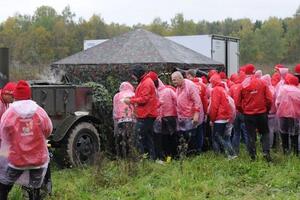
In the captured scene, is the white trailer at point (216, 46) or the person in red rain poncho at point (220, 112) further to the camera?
the white trailer at point (216, 46)

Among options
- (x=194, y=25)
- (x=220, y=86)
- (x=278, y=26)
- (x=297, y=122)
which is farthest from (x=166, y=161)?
(x=194, y=25)

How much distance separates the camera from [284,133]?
1011 centimetres

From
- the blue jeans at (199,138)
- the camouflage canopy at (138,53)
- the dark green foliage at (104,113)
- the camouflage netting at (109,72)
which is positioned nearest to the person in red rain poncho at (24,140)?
the dark green foliage at (104,113)

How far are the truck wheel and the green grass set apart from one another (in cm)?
29

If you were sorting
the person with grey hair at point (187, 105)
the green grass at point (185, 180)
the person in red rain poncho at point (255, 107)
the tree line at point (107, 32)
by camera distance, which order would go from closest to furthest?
1. the green grass at point (185, 180)
2. the person in red rain poncho at point (255, 107)
3. the person with grey hair at point (187, 105)
4. the tree line at point (107, 32)

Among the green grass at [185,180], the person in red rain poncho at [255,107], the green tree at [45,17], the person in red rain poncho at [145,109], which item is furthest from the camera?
the green tree at [45,17]

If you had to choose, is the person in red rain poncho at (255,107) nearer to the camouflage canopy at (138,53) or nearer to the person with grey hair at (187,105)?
the person with grey hair at (187,105)

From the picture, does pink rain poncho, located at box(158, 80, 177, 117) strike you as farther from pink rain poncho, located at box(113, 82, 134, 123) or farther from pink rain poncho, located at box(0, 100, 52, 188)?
pink rain poncho, located at box(0, 100, 52, 188)

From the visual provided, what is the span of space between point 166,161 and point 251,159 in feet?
Result: 4.83

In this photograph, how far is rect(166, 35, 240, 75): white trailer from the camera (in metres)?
19.9

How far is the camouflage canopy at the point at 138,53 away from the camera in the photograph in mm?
14930

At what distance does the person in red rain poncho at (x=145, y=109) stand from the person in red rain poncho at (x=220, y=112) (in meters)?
1.01

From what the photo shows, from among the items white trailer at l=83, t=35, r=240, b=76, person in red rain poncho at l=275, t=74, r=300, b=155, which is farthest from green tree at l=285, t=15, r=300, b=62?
person in red rain poncho at l=275, t=74, r=300, b=155

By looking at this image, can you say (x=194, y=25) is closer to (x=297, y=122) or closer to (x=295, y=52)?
(x=295, y=52)
